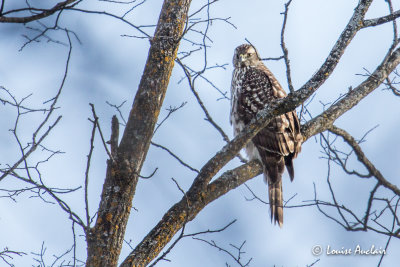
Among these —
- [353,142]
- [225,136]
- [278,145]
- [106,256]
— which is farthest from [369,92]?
[106,256]

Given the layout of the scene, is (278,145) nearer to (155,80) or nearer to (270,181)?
(270,181)

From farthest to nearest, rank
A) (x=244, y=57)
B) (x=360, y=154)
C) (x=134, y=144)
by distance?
(x=244, y=57) → (x=360, y=154) → (x=134, y=144)

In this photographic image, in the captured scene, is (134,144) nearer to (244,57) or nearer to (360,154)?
(360,154)

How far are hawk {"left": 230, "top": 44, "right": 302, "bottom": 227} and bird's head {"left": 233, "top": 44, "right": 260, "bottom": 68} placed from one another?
8.2 inches

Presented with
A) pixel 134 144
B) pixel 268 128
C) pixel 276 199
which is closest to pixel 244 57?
pixel 268 128

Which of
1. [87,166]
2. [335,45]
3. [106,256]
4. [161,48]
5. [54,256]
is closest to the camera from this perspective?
[87,166]

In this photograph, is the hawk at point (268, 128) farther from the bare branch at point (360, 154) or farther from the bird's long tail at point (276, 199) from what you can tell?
the bare branch at point (360, 154)

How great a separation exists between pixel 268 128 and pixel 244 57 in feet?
5.54

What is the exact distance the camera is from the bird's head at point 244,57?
22.0ft

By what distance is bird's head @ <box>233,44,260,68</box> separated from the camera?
670 centimetres

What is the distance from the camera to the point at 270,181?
5.17 meters

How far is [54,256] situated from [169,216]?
143cm

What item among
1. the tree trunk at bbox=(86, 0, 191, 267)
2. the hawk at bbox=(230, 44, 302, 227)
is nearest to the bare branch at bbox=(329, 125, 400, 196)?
the hawk at bbox=(230, 44, 302, 227)

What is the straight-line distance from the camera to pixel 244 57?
22.0ft
